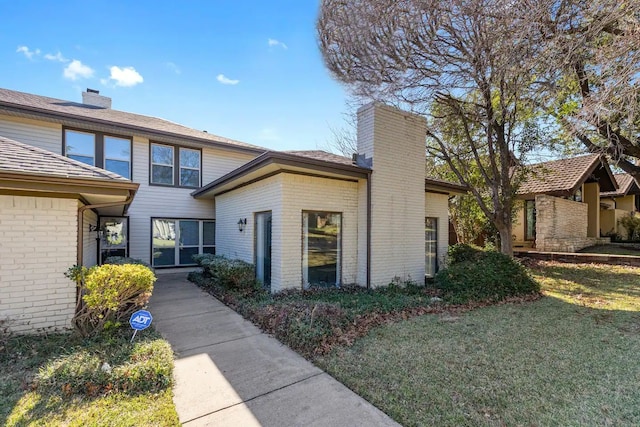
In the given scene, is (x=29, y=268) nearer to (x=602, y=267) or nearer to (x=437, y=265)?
(x=437, y=265)

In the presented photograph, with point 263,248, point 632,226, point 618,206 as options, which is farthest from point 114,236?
point 618,206

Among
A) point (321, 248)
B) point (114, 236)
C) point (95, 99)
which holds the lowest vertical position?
point (321, 248)

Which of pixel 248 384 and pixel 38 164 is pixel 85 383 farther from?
pixel 38 164


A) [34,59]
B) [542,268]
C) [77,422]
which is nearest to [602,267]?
[542,268]

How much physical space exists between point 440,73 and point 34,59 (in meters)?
11.8

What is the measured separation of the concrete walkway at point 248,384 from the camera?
9.68 feet

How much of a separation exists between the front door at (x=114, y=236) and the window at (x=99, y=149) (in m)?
1.68

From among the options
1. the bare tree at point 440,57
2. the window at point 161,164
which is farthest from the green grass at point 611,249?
the window at point 161,164

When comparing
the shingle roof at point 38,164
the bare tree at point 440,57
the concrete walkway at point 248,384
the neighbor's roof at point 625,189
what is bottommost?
the concrete walkway at point 248,384

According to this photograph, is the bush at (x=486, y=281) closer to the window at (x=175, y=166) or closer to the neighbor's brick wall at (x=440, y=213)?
the neighbor's brick wall at (x=440, y=213)

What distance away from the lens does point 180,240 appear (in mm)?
11906

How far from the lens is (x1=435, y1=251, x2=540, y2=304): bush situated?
7448 mm

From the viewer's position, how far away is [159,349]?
4.17m

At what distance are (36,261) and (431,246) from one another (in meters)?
9.68
